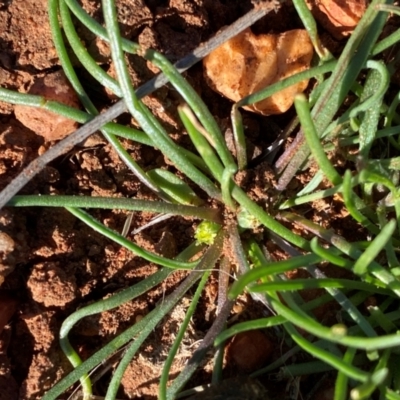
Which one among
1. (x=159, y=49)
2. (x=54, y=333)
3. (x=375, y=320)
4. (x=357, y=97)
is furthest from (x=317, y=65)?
(x=54, y=333)

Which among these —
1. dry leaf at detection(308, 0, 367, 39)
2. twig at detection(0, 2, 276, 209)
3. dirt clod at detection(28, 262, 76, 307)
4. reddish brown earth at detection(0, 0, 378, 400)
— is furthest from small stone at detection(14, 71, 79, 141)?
dry leaf at detection(308, 0, 367, 39)

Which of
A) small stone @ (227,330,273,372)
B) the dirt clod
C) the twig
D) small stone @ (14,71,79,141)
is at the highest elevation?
small stone @ (14,71,79,141)

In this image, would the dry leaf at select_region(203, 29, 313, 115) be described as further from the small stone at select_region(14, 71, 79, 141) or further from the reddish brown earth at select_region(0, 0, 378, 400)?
the small stone at select_region(14, 71, 79, 141)

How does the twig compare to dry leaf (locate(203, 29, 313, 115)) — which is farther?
dry leaf (locate(203, 29, 313, 115))

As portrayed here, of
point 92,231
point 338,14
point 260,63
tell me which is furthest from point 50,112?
point 338,14

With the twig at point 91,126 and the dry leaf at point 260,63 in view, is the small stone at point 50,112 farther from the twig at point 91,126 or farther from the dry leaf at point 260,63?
the dry leaf at point 260,63

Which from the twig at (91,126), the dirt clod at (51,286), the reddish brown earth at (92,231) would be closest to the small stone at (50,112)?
the reddish brown earth at (92,231)
